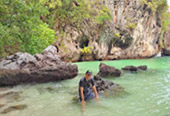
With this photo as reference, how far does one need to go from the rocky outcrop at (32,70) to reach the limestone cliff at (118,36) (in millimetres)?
13298

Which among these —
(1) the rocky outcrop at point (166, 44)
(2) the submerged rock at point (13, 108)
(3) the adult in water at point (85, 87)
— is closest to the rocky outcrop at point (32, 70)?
(2) the submerged rock at point (13, 108)

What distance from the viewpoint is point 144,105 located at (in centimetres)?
584

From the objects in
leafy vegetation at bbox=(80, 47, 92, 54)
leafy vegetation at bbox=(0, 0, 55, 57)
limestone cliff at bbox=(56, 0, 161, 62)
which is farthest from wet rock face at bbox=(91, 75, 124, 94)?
Result: leafy vegetation at bbox=(80, 47, 92, 54)

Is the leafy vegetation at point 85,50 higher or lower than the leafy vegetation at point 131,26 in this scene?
lower

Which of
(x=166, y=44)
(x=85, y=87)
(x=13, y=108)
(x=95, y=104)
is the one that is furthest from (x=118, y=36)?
(x=166, y=44)

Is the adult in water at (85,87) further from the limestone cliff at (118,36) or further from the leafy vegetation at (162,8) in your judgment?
the leafy vegetation at (162,8)

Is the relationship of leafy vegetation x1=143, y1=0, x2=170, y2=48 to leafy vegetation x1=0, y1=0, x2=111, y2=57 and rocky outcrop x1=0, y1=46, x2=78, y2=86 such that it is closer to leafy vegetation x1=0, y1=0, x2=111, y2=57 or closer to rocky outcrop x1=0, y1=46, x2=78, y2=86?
leafy vegetation x1=0, y1=0, x2=111, y2=57

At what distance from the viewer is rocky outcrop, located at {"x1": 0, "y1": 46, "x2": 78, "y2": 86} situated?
8.84 m

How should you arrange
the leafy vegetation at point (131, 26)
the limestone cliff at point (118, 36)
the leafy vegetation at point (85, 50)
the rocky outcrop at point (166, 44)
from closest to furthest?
the leafy vegetation at point (85, 50), the limestone cliff at point (118, 36), the leafy vegetation at point (131, 26), the rocky outcrop at point (166, 44)

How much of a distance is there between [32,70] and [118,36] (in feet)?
81.8

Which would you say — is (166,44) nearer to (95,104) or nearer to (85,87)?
(85,87)

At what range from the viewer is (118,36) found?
105 feet

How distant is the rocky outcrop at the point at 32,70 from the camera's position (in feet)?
29.0

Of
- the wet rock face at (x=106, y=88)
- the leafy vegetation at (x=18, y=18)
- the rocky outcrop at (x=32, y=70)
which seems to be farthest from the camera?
the rocky outcrop at (x=32, y=70)
